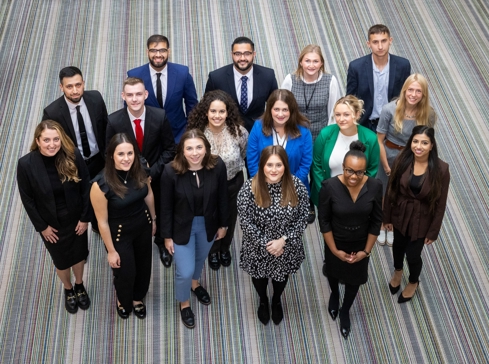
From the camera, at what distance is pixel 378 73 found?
4805 millimetres

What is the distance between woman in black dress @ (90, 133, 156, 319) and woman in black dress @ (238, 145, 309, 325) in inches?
24.7

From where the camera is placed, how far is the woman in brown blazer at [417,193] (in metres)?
3.79

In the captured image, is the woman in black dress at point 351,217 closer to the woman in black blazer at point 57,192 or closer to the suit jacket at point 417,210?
the suit jacket at point 417,210

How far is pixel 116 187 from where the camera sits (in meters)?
3.58

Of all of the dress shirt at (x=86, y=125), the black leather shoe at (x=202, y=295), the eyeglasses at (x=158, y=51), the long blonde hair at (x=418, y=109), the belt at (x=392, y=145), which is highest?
the eyeglasses at (x=158, y=51)

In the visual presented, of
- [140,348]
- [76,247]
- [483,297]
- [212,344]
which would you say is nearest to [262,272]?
[212,344]

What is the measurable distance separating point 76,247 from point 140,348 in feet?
2.62

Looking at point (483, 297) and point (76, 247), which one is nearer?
point (76, 247)

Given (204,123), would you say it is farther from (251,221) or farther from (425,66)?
(425,66)

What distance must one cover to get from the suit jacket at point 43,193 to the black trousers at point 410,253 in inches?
82.3

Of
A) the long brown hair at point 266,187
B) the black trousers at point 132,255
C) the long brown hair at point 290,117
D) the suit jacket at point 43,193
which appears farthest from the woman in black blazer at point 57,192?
the long brown hair at point 290,117

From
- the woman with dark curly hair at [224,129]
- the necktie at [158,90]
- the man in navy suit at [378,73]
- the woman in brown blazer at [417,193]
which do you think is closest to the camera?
the woman in brown blazer at [417,193]

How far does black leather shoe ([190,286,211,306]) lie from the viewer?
14.1 feet

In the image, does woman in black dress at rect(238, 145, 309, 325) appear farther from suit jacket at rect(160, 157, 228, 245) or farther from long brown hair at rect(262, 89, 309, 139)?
long brown hair at rect(262, 89, 309, 139)
